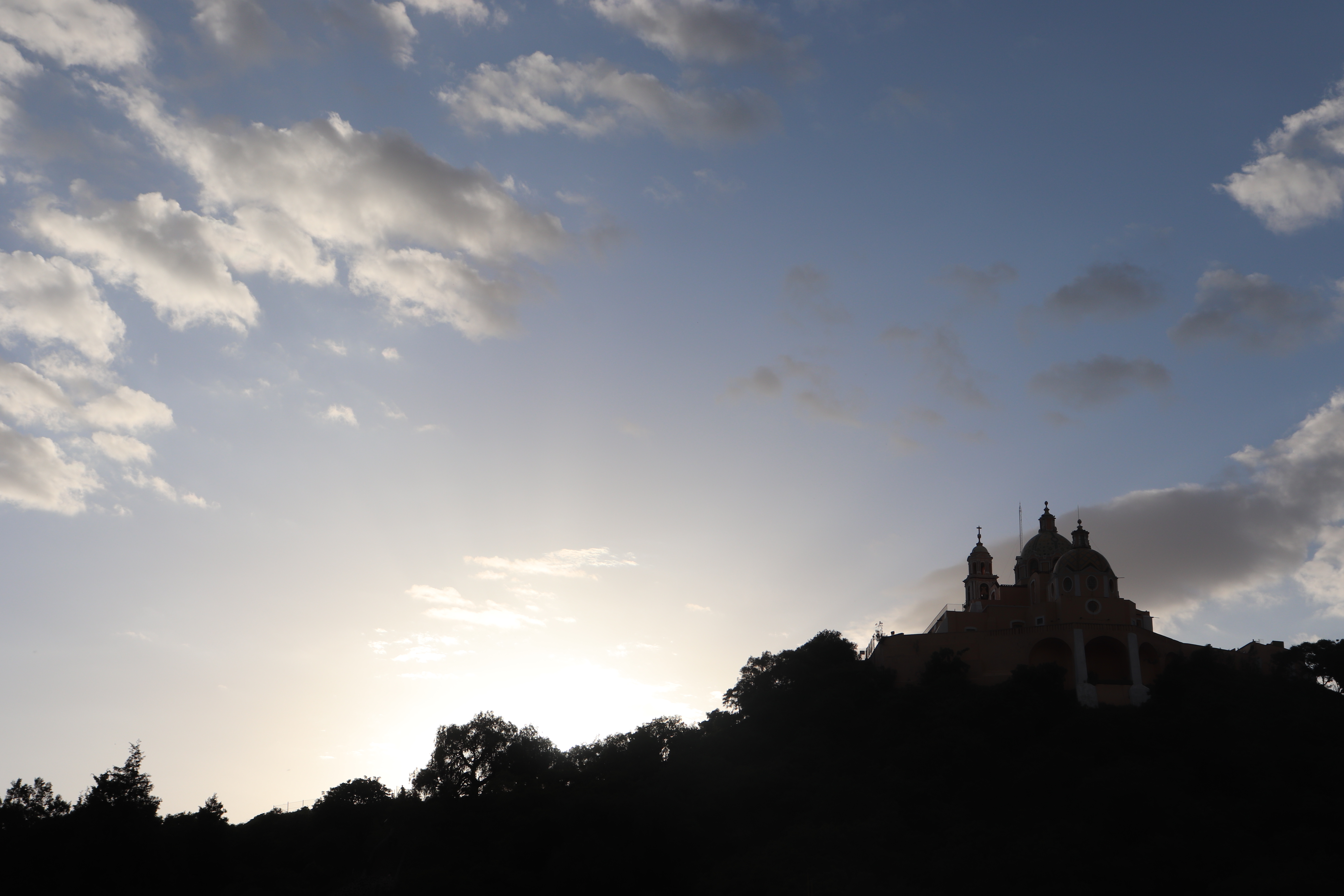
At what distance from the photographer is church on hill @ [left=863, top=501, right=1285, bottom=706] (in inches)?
2226

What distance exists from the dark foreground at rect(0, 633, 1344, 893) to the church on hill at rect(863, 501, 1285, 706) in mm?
1304

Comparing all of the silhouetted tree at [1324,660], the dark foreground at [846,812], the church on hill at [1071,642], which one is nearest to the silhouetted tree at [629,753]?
the dark foreground at [846,812]

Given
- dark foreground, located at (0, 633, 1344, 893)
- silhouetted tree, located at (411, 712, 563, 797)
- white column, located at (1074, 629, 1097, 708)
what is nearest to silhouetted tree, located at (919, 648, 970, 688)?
dark foreground, located at (0, 633, 1344, 893)

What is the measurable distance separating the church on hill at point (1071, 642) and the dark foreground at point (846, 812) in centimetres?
130

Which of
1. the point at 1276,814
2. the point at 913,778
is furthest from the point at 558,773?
the point at 1276,814

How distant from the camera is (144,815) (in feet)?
163

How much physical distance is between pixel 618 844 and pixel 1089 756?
22.3m

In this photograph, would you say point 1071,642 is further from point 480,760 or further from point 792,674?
point 480,760

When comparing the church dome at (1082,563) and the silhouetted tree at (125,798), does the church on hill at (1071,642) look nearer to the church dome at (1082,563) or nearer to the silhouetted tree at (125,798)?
the church dome at (1082,563)

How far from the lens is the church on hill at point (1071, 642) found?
56.5 metres

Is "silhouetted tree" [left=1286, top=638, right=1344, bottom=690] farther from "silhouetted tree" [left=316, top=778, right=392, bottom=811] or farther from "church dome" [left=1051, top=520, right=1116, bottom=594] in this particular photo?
"silhouetted tree" [left=316, top=778, right=392, bottom=811]

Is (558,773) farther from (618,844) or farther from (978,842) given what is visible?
(978,842)

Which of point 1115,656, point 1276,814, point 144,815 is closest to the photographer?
point 1276,814

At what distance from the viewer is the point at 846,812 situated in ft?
168
